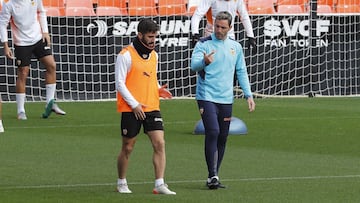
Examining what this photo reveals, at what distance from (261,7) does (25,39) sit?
7.86m

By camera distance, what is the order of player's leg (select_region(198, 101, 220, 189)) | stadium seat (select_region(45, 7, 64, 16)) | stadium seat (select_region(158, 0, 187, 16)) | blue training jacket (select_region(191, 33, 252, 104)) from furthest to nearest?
stadium seat (select_region(158, 0, 187, 16)) → stadium seat (select_region(45, 7, 64, 16)) → blue training jacket (select_region(191, 33, 252, 104)) → player's leg (select_region(198, 101, 220, 189))

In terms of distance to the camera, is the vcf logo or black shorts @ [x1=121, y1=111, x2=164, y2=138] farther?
the vcf logo

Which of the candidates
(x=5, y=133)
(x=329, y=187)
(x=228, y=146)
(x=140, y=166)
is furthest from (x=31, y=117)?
(x=329, y=187)

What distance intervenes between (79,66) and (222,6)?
5.84 metres

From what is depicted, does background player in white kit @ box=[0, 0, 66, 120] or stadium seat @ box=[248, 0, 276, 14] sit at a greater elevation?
stadium seat @ box=[248, 0, 276, 14]

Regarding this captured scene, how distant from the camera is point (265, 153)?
47.3 ft

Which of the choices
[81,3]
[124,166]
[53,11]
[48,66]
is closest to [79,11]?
[53,11]

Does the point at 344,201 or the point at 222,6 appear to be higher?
the point at 222,6

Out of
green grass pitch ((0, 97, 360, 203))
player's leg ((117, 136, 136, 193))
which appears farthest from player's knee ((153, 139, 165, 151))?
green grass pitch ((0, 97, 360, 203))

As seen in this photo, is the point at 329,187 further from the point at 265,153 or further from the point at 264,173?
the point at 265,153

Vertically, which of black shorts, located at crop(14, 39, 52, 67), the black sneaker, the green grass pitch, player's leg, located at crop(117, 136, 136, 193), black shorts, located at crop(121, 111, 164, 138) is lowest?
the green grass pitch

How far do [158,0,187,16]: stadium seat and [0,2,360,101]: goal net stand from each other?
37.3 inches

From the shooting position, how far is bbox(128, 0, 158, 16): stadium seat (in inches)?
960

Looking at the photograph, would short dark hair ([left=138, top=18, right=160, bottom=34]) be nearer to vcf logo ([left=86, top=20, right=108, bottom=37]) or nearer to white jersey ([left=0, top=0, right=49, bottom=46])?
white jersey ([left=0, top=0, right=49, bottom=46])
